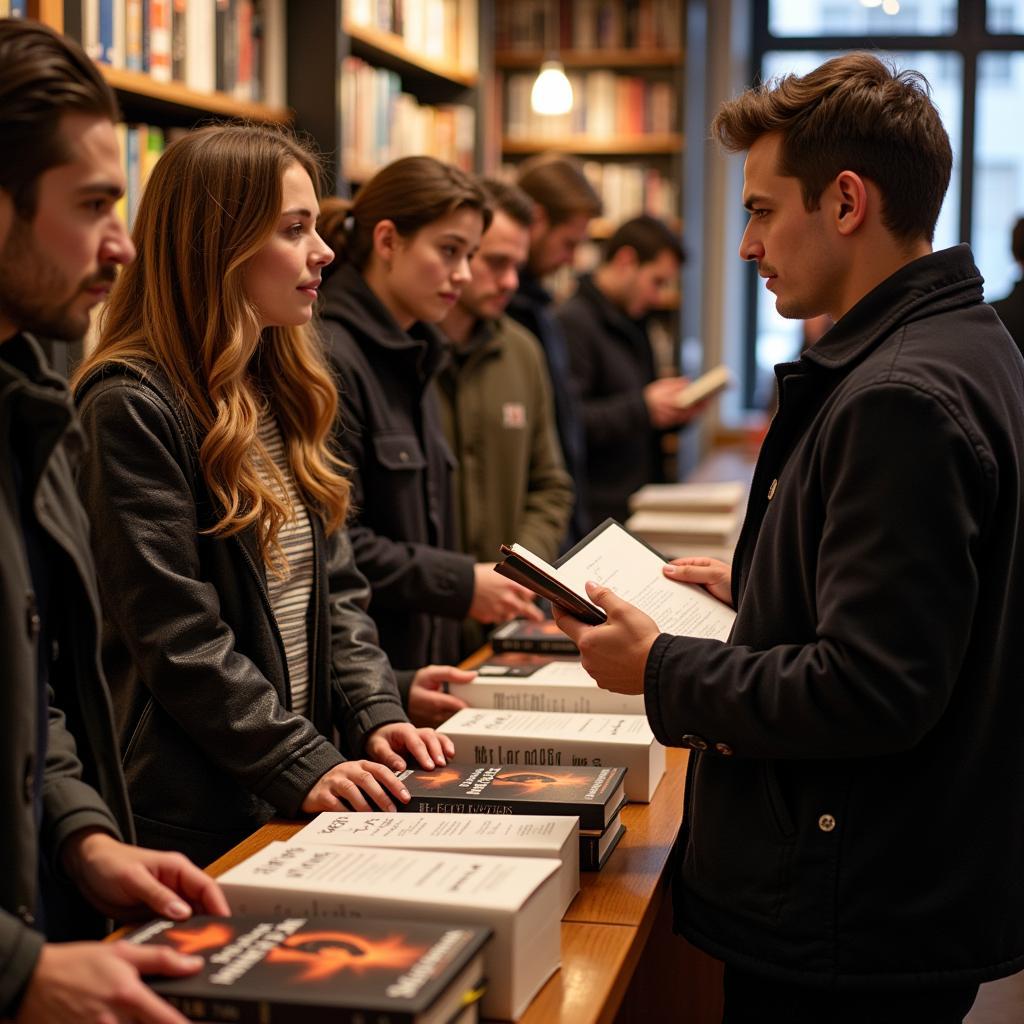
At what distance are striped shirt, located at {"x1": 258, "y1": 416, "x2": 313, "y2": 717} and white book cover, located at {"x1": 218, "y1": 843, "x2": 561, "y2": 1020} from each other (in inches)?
22.2

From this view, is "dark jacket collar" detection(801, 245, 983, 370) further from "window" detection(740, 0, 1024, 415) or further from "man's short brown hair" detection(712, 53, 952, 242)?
"window" detection(740, 0, 1024, 415)

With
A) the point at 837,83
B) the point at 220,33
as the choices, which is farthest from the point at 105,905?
the point at 220,33

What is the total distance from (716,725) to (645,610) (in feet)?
1.35

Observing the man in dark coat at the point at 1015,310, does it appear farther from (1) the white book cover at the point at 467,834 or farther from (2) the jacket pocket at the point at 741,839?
(1) the white book cover at the point at 467,834

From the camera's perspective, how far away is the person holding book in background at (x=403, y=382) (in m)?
2.56

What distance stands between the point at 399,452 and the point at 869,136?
1291 millimetres

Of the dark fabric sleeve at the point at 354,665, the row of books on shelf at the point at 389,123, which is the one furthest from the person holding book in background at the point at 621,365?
the dark fabric sleeve at the point at 354,665

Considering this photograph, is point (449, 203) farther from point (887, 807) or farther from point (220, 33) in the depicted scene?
point (887, 807)

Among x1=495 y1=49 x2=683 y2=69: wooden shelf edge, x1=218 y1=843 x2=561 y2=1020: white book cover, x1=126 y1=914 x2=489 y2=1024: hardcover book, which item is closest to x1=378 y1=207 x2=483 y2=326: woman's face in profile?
x1=218 y1=843 x2=561 y2=1020: white book cover

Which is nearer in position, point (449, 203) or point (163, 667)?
point (163, 667)

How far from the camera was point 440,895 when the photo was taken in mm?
1265

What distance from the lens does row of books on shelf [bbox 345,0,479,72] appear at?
4024 mm


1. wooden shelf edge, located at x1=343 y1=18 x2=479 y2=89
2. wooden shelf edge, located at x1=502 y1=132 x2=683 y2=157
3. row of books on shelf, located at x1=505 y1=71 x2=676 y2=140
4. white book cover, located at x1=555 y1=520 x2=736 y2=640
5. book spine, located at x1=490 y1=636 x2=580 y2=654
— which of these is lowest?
book spine, located at x1=490 y1=636 x2=580 y2=654

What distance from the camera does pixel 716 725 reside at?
1471mm
